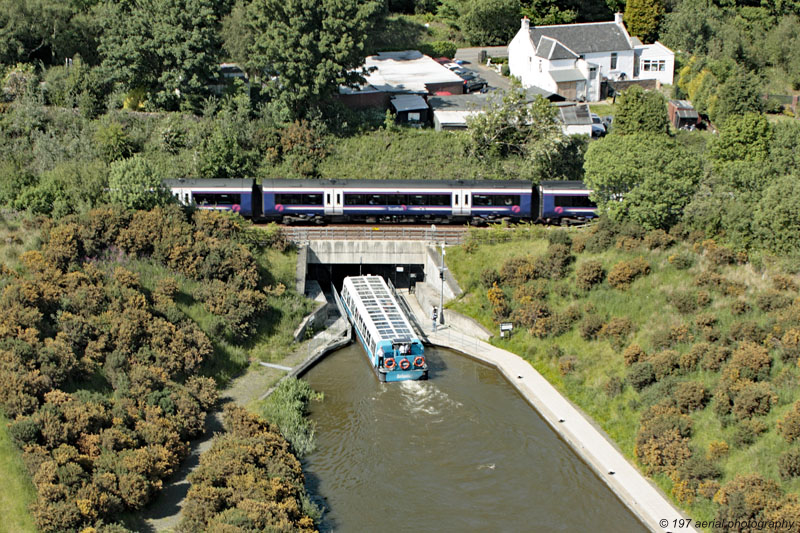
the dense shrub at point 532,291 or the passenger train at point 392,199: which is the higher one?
the passenger train at point 392,199

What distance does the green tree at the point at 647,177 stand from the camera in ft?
177

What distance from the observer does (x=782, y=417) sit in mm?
36688

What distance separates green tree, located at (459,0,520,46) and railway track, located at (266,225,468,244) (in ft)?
159

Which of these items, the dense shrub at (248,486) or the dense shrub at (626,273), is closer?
the dense shrub at (248,486)

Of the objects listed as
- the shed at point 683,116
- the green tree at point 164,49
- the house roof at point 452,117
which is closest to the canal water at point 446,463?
the house roof at point 452,117

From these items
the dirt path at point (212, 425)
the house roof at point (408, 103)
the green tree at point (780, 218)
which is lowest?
the dirt path at point (212, 425)

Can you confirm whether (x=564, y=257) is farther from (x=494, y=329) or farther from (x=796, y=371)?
(x=796, y=371)

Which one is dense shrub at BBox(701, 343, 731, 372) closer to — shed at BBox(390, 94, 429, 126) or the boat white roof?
the boat white roof

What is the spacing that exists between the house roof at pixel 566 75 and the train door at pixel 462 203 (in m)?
28.4

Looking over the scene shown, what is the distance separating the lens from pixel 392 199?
6119 cm

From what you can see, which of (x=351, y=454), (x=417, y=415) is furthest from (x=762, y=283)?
(x=351, y=454)

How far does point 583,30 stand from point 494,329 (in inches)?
1962

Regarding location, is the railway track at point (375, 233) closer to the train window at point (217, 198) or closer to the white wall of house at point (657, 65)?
the train window at point (217, 198)

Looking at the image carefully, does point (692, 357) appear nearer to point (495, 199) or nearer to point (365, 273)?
point (495, 199)
